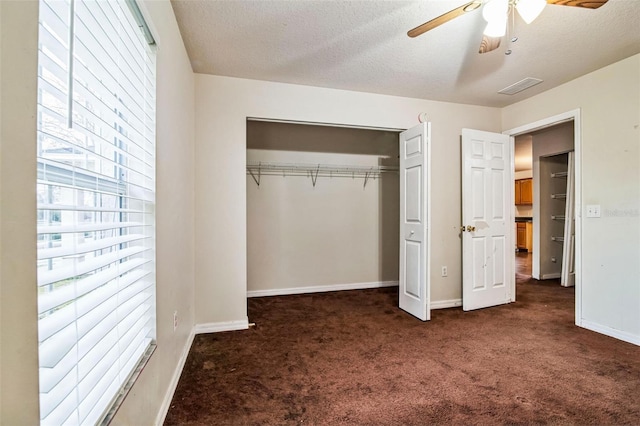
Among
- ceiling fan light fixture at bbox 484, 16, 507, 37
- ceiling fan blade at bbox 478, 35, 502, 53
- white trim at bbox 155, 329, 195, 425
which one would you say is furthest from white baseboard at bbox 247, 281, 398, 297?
ceiling fan light fixture at bbox 484, 16, 507, 37

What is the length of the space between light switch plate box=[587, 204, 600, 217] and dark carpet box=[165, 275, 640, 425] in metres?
1.07

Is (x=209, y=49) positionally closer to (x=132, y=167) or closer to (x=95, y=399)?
(x=132, y=167)

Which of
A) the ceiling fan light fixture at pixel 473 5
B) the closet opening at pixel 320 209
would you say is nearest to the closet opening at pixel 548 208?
the closet opening at pixel 320 209

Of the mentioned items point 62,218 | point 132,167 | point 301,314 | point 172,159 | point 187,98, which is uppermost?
point 187,98

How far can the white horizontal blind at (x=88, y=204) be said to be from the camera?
71 cm

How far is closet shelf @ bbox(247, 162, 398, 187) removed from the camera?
396 cm

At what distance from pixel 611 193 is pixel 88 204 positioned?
3697 millimetres

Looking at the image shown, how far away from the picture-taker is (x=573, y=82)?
2.87 m

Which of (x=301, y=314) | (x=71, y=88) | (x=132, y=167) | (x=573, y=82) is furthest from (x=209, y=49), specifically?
(x=573, y=82)

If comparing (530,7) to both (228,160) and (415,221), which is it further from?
(228,160)

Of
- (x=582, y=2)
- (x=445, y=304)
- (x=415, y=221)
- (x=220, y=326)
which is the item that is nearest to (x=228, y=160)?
(x=220, y=326)

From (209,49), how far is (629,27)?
2994mm

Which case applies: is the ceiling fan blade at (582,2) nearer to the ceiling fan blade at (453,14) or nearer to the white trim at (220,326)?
the ceiling fan blade at (453,14)

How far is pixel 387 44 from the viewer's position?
7.30 feet
